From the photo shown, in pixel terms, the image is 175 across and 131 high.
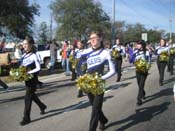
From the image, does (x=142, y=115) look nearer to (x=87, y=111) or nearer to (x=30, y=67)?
(x=87, y=111)

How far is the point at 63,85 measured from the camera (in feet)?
63.0

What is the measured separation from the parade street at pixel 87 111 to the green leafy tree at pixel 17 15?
1663cm

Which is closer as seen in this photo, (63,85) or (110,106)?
(110,106)

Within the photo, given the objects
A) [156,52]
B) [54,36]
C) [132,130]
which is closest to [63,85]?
[156,52]

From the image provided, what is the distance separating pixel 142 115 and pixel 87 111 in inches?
60.2

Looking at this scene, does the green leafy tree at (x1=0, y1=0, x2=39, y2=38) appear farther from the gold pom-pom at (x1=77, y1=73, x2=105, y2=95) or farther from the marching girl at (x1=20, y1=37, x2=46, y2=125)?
the gold pom-pom at (x1=77, y1=73, x2=105, y2=95)

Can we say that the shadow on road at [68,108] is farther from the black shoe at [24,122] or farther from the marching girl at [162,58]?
the marching girl at [162,58]

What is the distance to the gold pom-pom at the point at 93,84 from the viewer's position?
8341 millimetres

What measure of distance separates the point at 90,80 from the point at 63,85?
35.6 ft

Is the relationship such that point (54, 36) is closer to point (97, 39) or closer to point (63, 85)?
point (63, 85)

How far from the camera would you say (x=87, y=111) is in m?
11.7

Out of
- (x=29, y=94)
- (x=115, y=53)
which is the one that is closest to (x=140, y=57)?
(x=29, y=94)

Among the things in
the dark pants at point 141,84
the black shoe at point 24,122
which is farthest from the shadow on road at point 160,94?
the black shoe at point 24,122

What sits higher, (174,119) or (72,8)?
(72,8)
